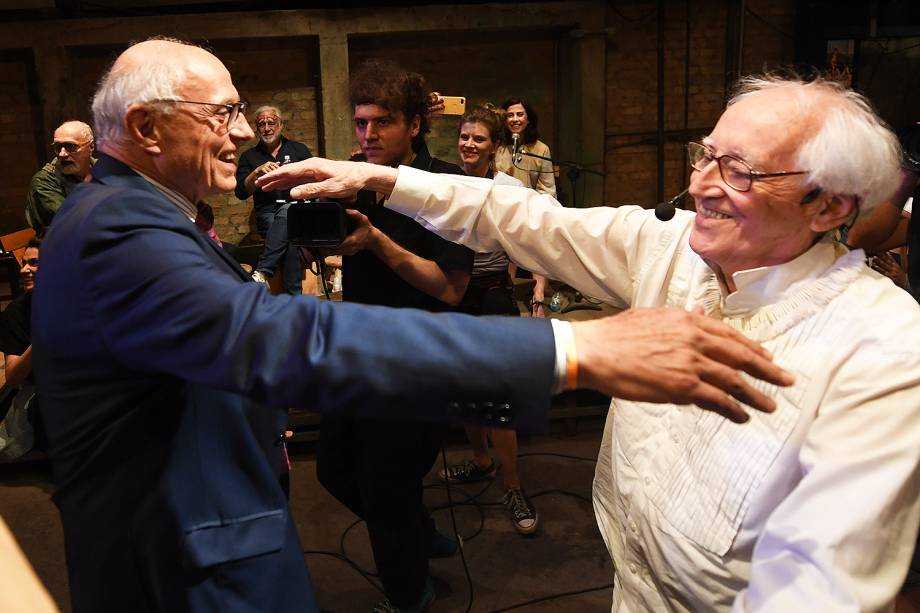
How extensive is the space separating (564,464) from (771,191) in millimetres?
3009

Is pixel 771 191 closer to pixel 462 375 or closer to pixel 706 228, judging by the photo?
pixel 706 228

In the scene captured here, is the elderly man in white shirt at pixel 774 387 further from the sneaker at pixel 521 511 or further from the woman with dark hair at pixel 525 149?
the woman with dark hair at pixel 525 149

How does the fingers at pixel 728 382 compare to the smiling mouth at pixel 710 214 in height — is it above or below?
below

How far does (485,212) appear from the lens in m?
2.05

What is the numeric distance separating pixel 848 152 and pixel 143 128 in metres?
1.32

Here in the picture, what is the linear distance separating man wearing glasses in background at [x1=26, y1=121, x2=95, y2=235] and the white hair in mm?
4869

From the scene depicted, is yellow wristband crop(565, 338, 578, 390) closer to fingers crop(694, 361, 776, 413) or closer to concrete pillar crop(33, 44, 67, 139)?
fingers crop(694, 361, 776, 413)

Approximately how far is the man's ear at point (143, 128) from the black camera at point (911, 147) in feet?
7.50

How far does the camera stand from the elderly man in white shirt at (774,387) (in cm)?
124

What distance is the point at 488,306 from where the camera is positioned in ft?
12.7

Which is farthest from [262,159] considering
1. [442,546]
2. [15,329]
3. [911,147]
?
[911,147]

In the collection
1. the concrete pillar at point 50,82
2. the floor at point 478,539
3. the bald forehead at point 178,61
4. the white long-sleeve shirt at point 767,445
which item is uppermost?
the concrete pillar at point 50,82

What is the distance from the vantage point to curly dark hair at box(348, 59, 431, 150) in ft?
9.07

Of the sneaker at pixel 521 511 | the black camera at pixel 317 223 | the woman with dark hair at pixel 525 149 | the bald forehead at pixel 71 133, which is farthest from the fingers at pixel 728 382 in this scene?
the woman with dark hair at pixel 525 149
